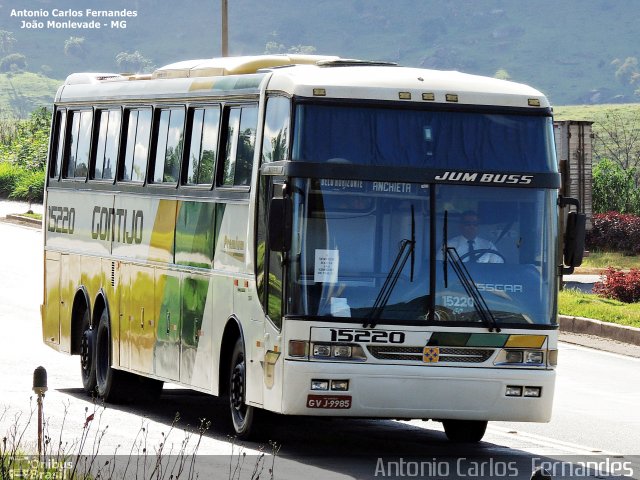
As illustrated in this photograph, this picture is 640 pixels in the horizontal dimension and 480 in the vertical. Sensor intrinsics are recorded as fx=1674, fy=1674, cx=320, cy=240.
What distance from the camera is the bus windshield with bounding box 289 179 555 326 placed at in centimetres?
1302

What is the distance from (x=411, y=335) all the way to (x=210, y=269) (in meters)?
2.68

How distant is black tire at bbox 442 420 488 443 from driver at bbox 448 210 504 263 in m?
1.99

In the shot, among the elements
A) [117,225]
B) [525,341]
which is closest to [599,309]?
[117,225]

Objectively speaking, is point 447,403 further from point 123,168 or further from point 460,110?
point 123,168

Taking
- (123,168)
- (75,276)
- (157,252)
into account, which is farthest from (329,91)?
(75,276)

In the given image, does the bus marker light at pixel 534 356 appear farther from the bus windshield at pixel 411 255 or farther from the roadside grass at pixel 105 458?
the roadside grass at pixel 105 458

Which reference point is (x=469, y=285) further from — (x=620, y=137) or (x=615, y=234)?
(x=620, y=137)

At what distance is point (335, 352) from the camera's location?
1292cm

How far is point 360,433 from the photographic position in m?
15.5

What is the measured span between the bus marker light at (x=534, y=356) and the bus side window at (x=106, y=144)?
6455mm

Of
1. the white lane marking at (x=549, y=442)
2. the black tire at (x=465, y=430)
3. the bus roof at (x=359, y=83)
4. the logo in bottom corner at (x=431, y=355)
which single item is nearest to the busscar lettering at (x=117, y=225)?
the bus roof at (x=359, y=83)

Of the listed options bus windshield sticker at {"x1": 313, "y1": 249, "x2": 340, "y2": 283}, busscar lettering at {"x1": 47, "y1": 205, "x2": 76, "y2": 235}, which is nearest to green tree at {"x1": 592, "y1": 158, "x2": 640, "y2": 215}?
busscar lettering at {"x1": 47, "y1": 205, "x2": 76, "y2": 235}

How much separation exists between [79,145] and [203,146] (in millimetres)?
4432

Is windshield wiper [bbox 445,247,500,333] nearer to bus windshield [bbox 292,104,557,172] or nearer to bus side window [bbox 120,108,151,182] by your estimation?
bus windshield [bbox 292,104,557,172]
